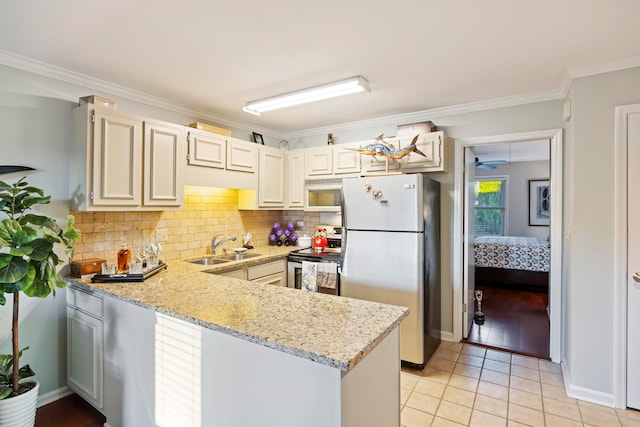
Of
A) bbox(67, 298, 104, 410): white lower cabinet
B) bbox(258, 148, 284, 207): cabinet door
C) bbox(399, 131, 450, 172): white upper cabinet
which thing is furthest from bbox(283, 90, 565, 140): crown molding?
bbox(67, 298, 104, 410): white lower cabinet

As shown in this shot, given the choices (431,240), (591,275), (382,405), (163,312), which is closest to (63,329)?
(163,312)

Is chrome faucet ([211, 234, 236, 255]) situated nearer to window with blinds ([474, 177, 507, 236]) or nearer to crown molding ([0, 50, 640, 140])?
crown molding ([0, 50, 640, 140])

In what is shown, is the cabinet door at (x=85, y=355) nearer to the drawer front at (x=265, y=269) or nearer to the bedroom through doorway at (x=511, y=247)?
the drawer front at (x=265, y=269)

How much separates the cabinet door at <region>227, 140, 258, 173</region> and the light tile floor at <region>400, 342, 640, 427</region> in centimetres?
257

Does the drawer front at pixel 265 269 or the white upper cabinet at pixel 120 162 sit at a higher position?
the white upper cabinet at pixel 120 162

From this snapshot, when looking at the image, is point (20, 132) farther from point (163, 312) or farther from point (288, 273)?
point (288, 273)

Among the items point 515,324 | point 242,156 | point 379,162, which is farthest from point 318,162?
point 515,324

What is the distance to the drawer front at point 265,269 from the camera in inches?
128

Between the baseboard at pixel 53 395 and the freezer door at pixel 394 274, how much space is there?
94.4 inches

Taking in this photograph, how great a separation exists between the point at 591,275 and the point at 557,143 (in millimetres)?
1251

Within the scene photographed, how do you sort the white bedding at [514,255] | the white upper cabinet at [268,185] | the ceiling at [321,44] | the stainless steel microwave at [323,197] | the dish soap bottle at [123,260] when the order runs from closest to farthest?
the ceiling at [321,44], the dish soap bottle at [123,260], the white upper cabinet at [268,185], the stainless steel microwave at [323,197], the white bedding at [514,255]

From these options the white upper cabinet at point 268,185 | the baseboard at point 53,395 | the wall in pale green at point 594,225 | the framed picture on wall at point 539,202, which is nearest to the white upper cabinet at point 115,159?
the white upper cabinet at point 268,185

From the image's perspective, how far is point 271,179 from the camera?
13.0 ft

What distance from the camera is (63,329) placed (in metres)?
2.49
